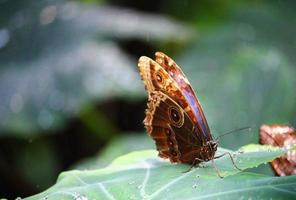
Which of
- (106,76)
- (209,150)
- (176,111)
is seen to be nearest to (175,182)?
(209,150)

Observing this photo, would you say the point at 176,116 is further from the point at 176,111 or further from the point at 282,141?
the point at 282,141

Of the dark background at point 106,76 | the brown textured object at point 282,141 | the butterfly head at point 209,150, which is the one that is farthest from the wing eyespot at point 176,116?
the dark background at point 106,76

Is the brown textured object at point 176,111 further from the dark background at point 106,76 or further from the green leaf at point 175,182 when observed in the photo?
the dark background at point 106,76

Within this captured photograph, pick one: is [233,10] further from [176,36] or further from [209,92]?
[209,92]

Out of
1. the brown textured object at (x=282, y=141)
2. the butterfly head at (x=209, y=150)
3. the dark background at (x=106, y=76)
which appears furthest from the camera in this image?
the dark background at (x=106, y=76)

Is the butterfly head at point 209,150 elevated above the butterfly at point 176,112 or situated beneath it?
situated beneath

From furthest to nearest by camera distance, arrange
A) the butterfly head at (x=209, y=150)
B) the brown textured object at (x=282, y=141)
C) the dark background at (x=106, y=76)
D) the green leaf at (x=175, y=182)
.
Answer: the dark background at (x=106, y=76)
the butterfly head at (x=209, y=150)
the brown textured object at (x=282, y=141)
the green leaf at (x=175, y=182)

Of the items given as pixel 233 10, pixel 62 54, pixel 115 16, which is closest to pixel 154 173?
pixel 62 54

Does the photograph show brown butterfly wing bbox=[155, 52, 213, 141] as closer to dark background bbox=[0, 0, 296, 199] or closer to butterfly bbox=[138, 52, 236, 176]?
butterfly bbox=[138, 52, 236, 176]
